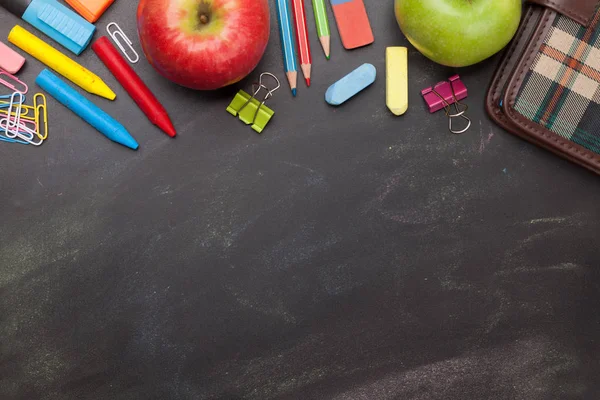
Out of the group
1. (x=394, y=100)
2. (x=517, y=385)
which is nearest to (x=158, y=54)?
(x=394, y=100)

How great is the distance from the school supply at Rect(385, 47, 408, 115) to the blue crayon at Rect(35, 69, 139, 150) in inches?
19.1

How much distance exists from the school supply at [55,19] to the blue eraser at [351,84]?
458 mm

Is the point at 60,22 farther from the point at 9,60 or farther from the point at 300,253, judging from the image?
the point at 300,253

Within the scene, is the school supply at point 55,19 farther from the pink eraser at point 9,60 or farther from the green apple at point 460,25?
the green apple at point 460,25

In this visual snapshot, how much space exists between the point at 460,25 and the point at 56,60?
0.72m

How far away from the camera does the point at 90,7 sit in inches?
39.4

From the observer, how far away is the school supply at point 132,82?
3.28 ft

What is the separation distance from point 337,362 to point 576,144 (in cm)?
60

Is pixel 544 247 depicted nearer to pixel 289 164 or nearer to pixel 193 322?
pixel 289 164

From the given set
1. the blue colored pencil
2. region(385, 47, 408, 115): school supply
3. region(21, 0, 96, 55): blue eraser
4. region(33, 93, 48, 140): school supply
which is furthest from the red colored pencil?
region(33, 93, 48, 140): school supply

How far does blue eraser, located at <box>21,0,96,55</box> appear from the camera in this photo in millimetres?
995

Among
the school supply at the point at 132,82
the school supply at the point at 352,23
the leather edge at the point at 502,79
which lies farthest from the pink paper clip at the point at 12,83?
the leather edge at the point at 502,79

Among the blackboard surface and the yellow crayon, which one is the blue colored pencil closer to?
the blackboard surface

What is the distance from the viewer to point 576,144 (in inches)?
40.1
